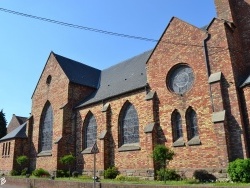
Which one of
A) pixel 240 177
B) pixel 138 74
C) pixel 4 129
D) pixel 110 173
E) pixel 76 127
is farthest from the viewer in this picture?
pixel 4 129

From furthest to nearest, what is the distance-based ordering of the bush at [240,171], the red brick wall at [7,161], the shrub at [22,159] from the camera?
the red brick wall at [7,161]
the shrub at [22,159]
the bush at [240,171]

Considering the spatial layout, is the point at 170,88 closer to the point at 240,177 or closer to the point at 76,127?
the point at 240,177

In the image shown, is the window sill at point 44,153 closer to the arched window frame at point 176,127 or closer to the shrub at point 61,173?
the shrub at point 61,173

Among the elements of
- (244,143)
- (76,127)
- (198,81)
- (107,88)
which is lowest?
(244,143)

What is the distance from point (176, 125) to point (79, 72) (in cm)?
1573

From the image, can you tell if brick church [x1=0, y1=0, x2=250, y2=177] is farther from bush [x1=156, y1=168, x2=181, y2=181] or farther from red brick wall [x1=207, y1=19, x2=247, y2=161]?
bush [x1=156, y1=168, x2=181, y2=181]

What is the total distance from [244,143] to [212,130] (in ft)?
6.31

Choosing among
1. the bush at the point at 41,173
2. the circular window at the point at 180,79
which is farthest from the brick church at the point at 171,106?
the bush at the point at 41,173

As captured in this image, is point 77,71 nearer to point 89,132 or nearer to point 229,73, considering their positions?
point 89,132

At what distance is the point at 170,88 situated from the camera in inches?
714

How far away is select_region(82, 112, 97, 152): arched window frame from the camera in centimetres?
2316

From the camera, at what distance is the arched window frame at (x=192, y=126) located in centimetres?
1594

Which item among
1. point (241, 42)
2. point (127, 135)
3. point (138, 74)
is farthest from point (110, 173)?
point (241, 42)

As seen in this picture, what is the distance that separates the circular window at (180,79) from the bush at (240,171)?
19.8ft
